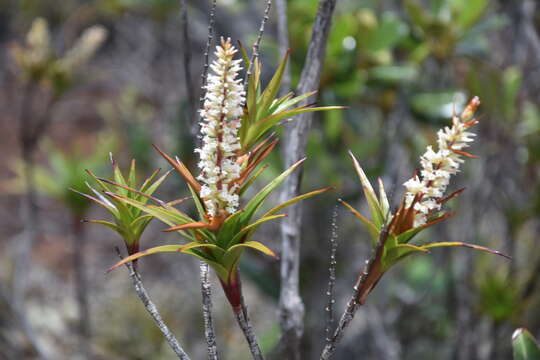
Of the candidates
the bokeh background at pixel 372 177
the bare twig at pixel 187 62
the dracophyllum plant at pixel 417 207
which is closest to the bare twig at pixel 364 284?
the dracophyllum plant at pixel 417 207

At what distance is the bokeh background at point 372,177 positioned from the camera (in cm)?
142

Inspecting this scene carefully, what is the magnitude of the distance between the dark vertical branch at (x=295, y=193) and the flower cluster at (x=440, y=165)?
27 centimetres

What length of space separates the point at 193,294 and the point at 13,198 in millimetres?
2444

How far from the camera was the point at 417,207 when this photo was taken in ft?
1.89

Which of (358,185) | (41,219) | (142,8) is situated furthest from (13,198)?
(358,185)

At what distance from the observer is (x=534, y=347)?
0.78 metres

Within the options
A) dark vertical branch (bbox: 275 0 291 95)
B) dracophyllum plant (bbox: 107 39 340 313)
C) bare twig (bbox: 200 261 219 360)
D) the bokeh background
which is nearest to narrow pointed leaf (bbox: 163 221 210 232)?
dracophyllum plant (bbox: 107 39 340 313)

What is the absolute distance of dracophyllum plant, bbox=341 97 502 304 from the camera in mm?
553

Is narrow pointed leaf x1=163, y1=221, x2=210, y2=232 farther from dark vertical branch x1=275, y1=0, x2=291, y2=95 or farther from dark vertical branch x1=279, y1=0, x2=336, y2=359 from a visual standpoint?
dark vertical branch x1=275, y1=0, x2=291, y2=95

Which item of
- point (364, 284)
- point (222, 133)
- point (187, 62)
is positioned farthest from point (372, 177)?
point (222, 133)

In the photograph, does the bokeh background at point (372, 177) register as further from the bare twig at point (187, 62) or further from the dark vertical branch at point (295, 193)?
the dark vertical branch at point (295, 193)

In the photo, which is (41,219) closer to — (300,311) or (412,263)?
(412,263)

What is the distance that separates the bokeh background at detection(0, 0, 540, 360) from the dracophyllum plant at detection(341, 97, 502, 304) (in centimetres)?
11

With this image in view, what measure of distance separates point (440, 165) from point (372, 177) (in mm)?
1035
